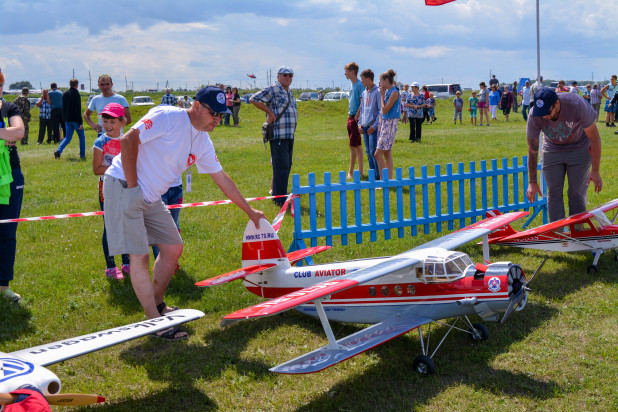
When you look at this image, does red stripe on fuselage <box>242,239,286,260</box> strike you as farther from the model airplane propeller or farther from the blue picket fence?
the model airplane propeller

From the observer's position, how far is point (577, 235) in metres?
7.44

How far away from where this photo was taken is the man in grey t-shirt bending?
7.09m

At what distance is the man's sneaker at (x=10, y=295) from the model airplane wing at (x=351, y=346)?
137 inches

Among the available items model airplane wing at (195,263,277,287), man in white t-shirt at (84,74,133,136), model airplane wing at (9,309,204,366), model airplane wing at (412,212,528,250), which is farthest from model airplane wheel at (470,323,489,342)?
man in white t-shirt at (84,74,133,136)

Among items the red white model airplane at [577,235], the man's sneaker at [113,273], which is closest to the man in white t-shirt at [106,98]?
the man's sneaker at [113,273]

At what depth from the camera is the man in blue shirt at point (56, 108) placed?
2186 centimetres

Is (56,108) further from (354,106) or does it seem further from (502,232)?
(502,232)

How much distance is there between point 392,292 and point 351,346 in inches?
34.2

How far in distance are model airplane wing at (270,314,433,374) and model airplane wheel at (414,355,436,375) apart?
0.25m

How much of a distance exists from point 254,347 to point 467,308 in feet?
6.42

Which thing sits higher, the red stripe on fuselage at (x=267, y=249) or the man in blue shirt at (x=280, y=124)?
the man in blue shirt at (x=280, y=124)

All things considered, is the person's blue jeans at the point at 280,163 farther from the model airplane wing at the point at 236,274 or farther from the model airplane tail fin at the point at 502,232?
the model airplane wing at the point at 236,274

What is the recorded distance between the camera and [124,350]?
207 inches

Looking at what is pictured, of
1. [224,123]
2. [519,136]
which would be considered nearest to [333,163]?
[519,136]
